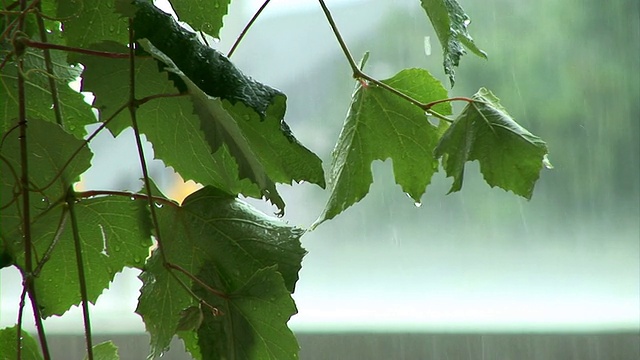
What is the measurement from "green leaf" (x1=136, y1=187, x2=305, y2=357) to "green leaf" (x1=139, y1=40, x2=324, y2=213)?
38mm

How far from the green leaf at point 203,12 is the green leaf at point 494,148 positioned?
17 cm

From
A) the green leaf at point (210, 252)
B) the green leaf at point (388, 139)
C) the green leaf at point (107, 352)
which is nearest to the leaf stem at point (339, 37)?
the green leaf at point (388, 139)

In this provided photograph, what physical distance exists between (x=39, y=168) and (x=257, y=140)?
0.14 metres

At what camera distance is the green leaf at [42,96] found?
0.54 meters

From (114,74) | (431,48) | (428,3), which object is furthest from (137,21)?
(431,48)

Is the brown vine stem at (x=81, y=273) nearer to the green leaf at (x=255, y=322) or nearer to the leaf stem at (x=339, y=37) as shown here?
the green leaf at (x=255, y=322)

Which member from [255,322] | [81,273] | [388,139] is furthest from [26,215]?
[388,139]

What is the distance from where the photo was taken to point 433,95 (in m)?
0.59

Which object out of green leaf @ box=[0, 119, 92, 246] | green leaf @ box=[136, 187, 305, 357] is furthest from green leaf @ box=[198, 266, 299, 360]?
green leaf @ box=[0, 119, 92, 246]

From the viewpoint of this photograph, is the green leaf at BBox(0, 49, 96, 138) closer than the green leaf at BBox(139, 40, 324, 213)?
No

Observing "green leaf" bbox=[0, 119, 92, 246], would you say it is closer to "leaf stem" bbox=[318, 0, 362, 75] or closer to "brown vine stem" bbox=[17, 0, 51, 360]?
"brown vine stem" bbox=[17, 0, 51, 360]

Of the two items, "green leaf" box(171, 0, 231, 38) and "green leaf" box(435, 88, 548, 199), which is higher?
"green leaf" box(171, 0, 231, 38)

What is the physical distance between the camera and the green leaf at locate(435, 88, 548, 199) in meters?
0.50

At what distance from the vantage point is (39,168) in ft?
1.62
